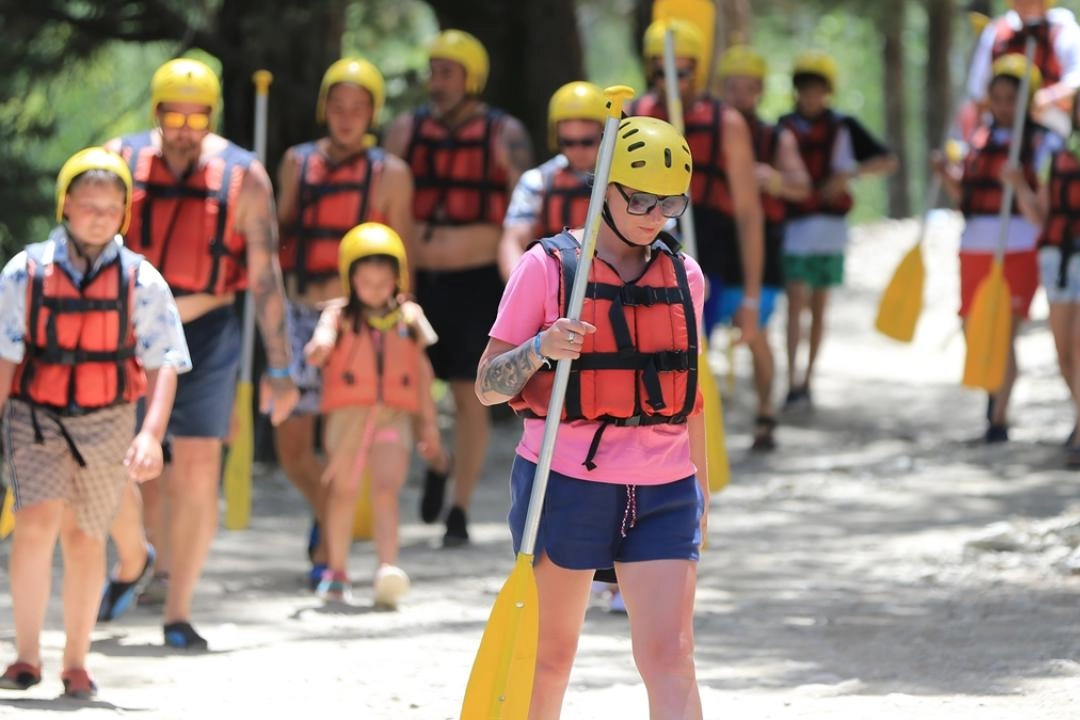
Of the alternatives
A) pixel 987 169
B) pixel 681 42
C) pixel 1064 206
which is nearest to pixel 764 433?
pixel 987 169

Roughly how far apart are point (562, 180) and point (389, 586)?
71.0 inches

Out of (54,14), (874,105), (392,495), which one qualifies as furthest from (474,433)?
(874,105)

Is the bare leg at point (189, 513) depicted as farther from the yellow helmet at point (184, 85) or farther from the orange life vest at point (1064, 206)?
the orange life vest at point (1064, 206)

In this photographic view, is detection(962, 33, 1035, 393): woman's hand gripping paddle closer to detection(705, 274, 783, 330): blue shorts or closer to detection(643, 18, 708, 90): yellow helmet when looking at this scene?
detection(705, 274, 783, 330): blue shorts

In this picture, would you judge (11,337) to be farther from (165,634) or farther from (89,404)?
(165,634)

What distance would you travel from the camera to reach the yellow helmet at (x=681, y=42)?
884 centimetres

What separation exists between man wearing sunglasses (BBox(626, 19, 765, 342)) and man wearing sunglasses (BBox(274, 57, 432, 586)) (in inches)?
50.4

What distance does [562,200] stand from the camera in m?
7.98

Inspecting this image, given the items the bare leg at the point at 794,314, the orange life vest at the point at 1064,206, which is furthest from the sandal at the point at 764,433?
the orange life vest at the point at 1064,206

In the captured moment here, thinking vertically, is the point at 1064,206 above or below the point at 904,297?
above

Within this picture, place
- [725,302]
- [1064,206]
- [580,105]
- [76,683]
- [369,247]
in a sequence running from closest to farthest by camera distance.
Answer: [76,683] < [580,105] < [369,247] < [1064,206] < [725,302]

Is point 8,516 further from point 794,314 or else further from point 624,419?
point 794,314

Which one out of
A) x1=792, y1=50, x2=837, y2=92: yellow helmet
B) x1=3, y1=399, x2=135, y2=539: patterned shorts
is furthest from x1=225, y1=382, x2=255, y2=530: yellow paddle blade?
x1=792, y1=50, x2=837, y2=92: yellow helmet

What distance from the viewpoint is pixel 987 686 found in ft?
20.0
